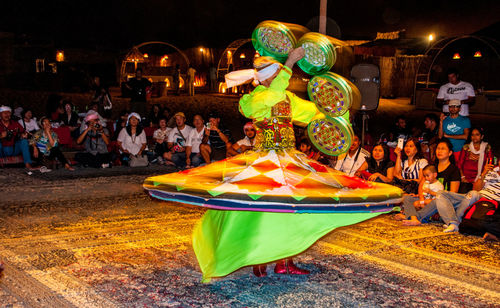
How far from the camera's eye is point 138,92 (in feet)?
46.5

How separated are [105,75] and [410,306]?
34.7 m

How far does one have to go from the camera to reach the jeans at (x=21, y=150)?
9844 millimetres

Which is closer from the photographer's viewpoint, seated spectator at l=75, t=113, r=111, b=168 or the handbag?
seated spectator at l=75, t=113, r=111, b=168

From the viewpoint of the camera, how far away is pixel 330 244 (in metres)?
5.70

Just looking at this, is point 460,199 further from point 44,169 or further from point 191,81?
point 191,81

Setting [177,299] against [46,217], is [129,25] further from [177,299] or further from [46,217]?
[177,299]

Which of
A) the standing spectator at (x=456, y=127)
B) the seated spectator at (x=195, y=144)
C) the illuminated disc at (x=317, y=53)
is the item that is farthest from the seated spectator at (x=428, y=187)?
the seated spectator at (x=195, y=144)

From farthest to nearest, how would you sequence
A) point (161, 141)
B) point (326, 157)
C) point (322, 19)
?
point (161, 141) → point (326, 157) → point (322, 19)

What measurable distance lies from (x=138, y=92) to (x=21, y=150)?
4664 mm

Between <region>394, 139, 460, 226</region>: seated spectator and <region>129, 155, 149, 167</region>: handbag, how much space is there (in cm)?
528

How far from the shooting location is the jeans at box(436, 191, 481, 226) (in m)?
6.52

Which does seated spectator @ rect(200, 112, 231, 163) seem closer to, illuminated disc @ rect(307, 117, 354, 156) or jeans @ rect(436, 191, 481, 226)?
jeans @ rect(436, 191, 481, 226)

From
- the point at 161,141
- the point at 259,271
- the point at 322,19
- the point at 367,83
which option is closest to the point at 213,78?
the point at 161,141

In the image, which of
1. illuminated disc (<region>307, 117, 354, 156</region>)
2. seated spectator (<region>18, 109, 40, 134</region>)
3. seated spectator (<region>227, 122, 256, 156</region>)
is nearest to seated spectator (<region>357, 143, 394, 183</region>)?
seated spectator (<region>227, 122, 256, 156</region>)
